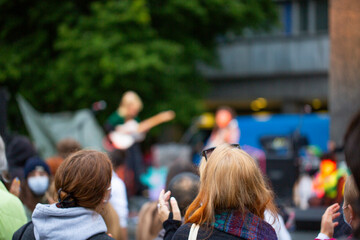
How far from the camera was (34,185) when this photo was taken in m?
3.65

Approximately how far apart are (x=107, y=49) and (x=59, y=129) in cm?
439

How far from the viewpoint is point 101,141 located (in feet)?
31.1

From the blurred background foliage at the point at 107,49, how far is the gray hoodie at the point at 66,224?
10.9 m

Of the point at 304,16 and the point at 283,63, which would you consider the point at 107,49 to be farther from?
the point at 304,16

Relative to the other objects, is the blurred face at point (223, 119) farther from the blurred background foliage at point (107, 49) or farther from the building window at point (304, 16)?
the building window at point (304, 16)

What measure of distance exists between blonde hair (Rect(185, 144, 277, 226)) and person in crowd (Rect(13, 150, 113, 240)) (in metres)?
0.43

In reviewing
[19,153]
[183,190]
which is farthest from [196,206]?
[19,153]

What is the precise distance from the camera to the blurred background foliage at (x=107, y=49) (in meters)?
13.5

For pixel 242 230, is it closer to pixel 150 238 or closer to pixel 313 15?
Answer: pixel 150 238

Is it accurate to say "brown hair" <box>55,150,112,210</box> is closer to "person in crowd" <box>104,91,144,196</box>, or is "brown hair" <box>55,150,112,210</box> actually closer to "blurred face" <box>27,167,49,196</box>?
"blurred face" <box>27,167,49,196</box>

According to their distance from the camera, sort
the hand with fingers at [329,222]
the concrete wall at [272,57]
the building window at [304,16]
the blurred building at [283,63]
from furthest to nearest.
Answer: the building window at [304,16], the blurred building at [283,63], the concrete wall at [272,57], the hand with fingers at [329,222]

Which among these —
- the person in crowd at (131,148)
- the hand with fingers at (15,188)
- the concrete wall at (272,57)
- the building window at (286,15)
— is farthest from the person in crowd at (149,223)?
the building window at (286,15)

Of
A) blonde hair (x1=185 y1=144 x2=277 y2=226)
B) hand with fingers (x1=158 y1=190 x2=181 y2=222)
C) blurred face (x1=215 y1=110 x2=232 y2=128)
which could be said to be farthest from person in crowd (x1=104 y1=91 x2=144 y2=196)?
blonde hair (x1=185 y1=144 x2=277 y2=226)

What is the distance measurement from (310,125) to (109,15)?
682 centimetres
